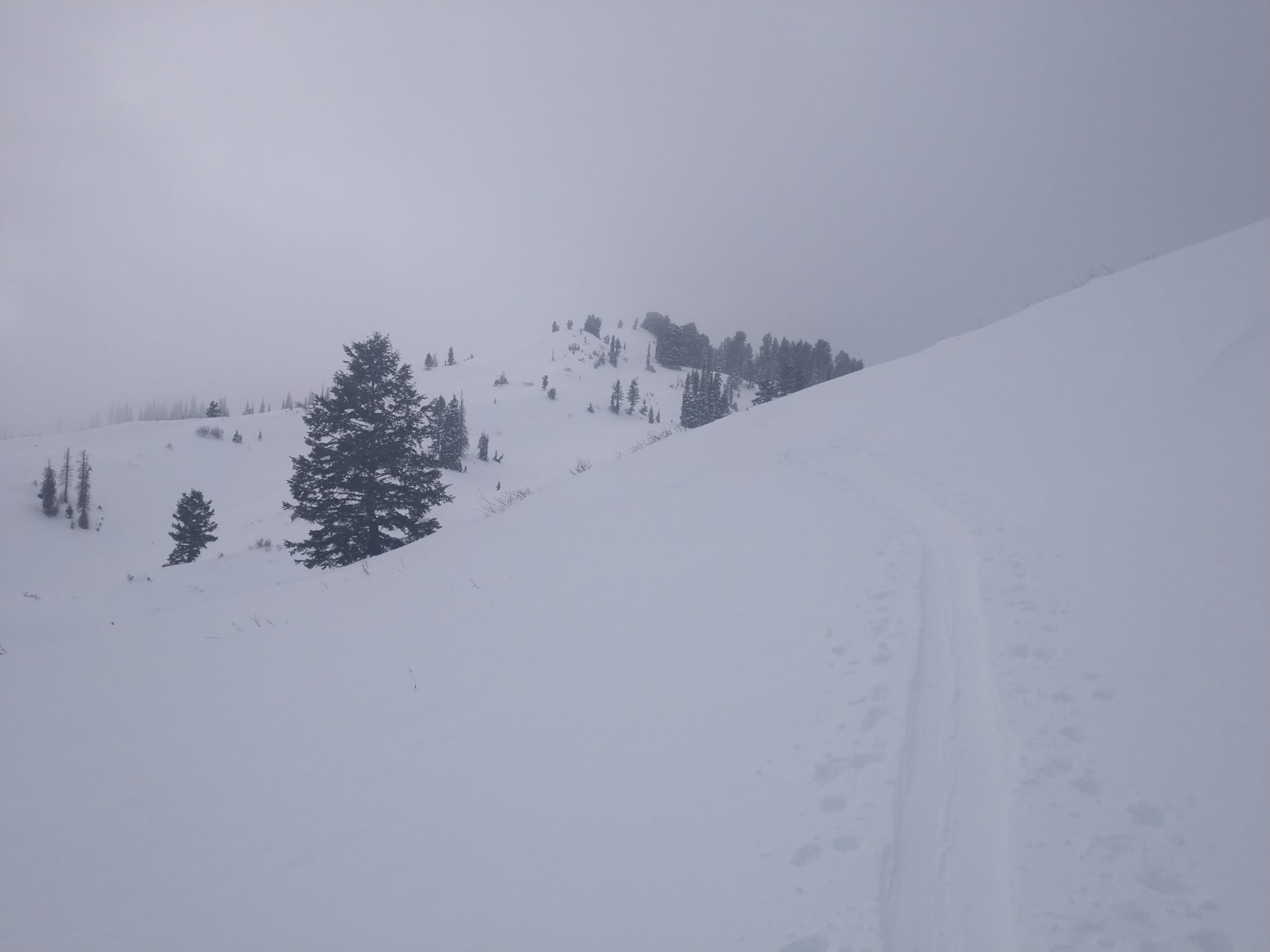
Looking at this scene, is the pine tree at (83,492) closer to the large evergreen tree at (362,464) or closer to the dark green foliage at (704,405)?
the large evergreen tree at (362,464)

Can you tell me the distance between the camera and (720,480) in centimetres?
1156

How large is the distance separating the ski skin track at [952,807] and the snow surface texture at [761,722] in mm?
19

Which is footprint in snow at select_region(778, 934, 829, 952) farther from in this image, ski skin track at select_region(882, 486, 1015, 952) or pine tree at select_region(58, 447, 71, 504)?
pine tree at select_region(58, 447, 71, 504)

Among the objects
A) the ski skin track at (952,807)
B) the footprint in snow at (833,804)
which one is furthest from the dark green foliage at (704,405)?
the footprint in snow at (833,804)

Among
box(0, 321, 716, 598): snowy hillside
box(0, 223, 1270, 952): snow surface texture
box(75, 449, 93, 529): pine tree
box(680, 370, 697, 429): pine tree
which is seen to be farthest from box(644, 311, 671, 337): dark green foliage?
box(0, 223, 1270, 952): snow surface texture

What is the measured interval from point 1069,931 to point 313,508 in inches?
715

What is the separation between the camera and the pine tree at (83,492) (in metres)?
35.6

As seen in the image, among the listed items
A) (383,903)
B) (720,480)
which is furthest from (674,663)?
(720,480)

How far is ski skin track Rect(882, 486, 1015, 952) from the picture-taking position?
2785 millimetres

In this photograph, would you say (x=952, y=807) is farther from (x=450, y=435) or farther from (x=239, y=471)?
(x=239, y=471)

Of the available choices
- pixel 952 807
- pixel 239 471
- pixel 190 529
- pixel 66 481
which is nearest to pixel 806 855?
pixel 952 807

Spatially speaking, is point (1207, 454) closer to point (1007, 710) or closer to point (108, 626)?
point (1007, 710)

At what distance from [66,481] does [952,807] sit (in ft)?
182

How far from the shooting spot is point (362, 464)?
15.9 meters
